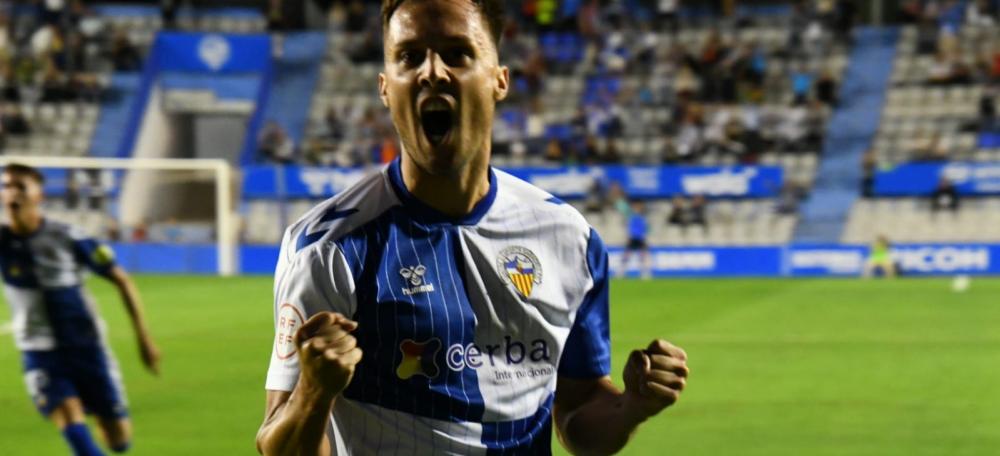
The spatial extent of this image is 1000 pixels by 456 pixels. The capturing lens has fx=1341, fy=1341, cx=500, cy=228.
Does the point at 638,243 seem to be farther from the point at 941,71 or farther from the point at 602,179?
the point at 941,71

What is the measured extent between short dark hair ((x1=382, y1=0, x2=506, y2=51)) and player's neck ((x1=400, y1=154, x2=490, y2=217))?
0.27 meters

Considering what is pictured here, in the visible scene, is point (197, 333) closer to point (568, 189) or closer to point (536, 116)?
point (568, 189)

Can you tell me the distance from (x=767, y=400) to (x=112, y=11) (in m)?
29.4

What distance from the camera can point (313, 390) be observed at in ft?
7.95

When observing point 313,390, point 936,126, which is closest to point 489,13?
point 313,390

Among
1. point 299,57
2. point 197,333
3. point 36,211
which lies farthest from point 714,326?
point 299,57

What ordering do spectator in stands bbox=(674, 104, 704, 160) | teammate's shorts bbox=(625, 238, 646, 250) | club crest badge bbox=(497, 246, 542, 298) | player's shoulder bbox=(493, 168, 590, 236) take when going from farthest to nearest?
1. spectator in stands bbox=(674, 104, 704, 160)
2. teammate's shorts bbox=(625, 238, 646, 250)
3. player's shoulder bbox=(493, 168, 590, 236)
4. club crest badge bbox=(497, 246, 542, 298)

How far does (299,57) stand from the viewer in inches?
1368

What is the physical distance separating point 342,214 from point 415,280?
205 mm

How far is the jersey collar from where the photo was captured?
9.38ft

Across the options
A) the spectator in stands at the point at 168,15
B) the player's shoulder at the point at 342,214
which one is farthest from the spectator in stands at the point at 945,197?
the player's shoulder at the point at 342,214

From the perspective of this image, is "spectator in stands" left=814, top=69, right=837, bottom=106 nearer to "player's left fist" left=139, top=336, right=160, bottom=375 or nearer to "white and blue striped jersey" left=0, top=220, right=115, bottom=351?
"player's left fist" left=139, top=336, right=160, bottom=375

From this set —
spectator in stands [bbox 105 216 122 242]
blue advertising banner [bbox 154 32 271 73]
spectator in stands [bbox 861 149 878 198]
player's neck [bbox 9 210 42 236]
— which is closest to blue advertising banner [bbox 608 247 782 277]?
spectator in stands [bbox 861 149 878 198]

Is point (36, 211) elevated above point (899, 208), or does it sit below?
above
